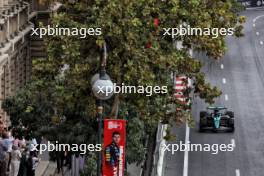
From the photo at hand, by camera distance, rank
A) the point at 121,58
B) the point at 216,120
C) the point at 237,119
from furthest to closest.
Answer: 1. the point at 237,119
2. the point at 216,120
3. the point at 121,58

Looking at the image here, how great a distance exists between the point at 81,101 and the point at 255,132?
70.5 feet

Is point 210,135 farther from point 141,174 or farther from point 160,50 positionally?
point 160,50

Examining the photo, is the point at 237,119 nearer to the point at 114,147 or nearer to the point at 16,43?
the point at 16,43

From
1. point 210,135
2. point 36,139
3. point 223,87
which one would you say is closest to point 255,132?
point 210,135

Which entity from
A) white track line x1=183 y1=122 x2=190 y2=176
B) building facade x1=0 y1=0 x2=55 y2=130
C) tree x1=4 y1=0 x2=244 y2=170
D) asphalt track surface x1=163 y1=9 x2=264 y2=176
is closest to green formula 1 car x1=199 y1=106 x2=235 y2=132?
asphalt track surface x1=163 y1=9 x2=264 y2=176

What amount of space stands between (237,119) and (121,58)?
80.2 ft

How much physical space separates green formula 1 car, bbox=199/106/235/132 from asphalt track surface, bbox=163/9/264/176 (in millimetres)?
380

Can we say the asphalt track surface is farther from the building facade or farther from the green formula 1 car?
the building facade

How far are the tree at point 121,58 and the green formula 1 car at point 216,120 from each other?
16372 millimetres

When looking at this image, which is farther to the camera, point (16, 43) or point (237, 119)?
point (237, 119)

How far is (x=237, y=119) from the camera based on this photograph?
197 ft

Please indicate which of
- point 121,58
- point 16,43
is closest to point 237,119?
point 16,43

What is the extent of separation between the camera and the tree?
36188mm

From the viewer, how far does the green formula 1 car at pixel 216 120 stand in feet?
184
